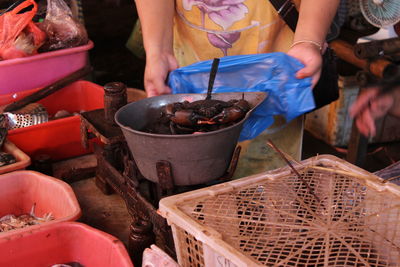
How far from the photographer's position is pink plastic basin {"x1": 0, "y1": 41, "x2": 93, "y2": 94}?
2613 mm

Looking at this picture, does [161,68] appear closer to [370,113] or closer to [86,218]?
[86,218]

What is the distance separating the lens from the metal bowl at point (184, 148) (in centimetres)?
128

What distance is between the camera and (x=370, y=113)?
3.99ft

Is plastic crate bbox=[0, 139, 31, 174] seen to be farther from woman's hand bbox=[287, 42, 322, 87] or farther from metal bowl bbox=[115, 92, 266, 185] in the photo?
woman's hand bbox=[287, 42, 322, 87]

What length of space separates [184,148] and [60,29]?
1.84 m

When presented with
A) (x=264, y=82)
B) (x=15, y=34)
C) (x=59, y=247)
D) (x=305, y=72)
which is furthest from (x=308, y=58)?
(x=15, y=34)

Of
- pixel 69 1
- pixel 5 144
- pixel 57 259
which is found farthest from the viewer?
pixel 69 1

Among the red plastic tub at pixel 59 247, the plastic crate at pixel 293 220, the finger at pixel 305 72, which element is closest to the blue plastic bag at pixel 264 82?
the finger at pixel 305 72

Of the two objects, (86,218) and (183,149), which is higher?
(183,149)

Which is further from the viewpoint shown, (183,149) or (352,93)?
(352,93)

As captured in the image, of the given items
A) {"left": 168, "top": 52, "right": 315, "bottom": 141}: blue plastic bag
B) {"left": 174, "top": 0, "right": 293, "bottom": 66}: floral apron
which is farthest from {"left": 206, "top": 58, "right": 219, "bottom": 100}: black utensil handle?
{"left": 174, "top": 0, "right": 293, "bottom": 66}: floral apron

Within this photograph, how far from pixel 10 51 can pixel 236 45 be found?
4.56ft

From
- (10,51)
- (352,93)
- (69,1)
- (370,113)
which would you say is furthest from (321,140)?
(370,113)

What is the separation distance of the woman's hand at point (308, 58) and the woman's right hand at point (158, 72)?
1.55ft
